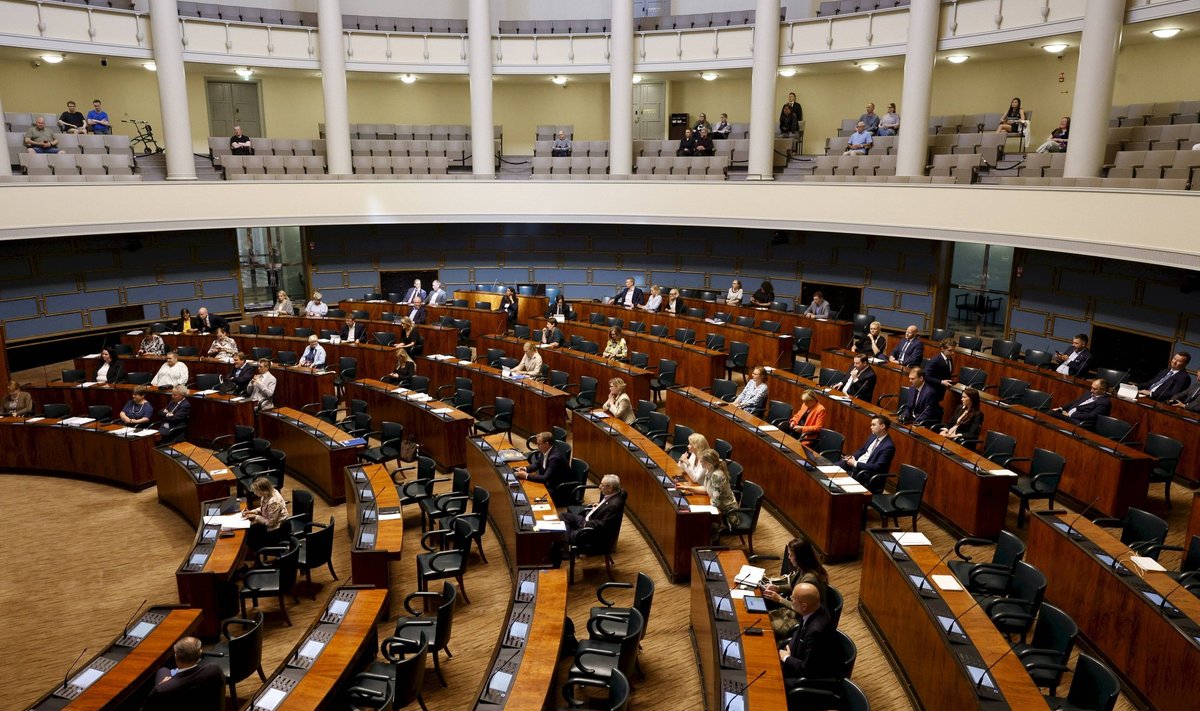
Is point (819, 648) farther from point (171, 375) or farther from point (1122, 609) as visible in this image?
point (171, 375)

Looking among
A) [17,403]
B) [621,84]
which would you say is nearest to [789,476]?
[17,403]

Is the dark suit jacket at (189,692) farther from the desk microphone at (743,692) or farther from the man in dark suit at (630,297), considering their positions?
the man in dark suit at (630,297)

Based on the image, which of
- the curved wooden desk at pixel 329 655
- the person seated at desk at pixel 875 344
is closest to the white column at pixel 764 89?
the person seated at desk at pixel 875 344

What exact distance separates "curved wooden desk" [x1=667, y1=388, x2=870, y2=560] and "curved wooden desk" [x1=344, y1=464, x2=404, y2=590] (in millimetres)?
A: 3651

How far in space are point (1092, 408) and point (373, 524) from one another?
759 cm

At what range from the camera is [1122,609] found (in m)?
5.48

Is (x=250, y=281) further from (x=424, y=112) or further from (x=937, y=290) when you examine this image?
(x=937, y=290)

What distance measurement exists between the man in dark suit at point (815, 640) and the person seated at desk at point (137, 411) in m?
9.16

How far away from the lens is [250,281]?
64.9ft

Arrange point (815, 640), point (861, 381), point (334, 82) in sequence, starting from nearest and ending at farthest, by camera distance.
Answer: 1. point (815, 640)
2. point (861, 381)
3. point (334, 82)

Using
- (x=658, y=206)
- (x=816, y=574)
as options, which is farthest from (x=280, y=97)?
(x=816, y=574)

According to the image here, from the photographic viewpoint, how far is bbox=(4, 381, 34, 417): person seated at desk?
11062mm

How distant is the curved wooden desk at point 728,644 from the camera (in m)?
4.60

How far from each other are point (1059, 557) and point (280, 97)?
1899 centimetres
